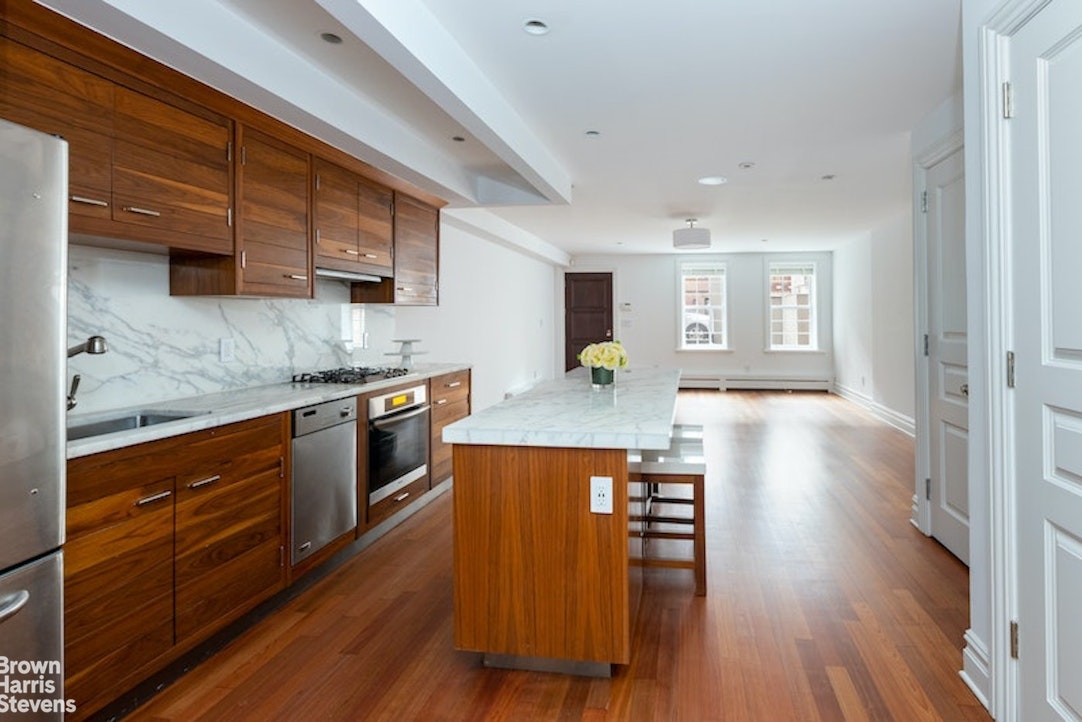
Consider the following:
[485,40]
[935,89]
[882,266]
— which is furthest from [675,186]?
[882,266]

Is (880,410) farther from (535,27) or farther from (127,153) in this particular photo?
(127,153)

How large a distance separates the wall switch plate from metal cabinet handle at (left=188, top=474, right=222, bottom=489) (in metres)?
0.94

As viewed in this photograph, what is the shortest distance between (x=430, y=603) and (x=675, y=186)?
396 centimetres

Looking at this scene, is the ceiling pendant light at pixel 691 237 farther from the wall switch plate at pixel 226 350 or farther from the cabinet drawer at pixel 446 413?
the wall switch plate at pixel 226 350

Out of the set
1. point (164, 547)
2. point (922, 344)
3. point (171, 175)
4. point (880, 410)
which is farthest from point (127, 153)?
point (880, 410)

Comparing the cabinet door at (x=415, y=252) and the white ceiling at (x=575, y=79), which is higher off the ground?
the white ceiling at (x=575, y=79)

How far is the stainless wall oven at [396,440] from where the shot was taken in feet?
11.5

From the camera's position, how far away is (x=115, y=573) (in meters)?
1.94

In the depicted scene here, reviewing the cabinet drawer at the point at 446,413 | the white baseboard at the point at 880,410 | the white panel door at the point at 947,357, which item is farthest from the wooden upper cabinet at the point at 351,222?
the white baseboard at the point at 880,410

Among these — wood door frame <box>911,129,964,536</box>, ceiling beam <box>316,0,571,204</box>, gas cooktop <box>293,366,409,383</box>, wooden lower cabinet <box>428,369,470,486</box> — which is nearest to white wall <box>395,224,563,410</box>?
wooden lower cabinet <box>428,369,470,486</box>

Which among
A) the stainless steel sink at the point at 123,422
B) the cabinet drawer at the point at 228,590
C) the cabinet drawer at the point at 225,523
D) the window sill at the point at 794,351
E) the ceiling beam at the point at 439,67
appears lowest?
the cabinet drawer at the point at 228,590

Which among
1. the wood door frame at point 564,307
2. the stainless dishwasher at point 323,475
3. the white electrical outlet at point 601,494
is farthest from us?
the wood door frame at point 564,307

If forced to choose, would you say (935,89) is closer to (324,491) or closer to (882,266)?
(324,491)

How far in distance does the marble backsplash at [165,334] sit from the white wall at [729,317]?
757 centimetres
